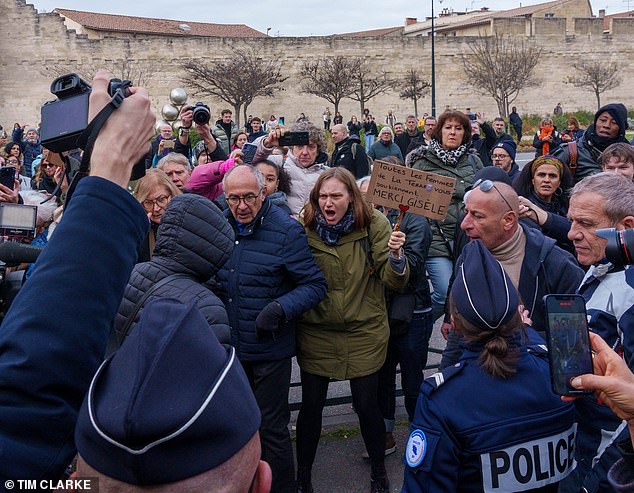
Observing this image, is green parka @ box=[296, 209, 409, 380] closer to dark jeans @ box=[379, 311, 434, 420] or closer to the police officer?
dark jeans @ box=[379, 311, 434, 420]

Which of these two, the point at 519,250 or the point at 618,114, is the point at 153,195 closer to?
the point at 519,250

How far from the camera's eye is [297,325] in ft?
12.8

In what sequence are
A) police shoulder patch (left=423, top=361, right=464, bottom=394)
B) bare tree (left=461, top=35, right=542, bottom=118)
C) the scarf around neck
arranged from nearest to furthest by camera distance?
police shoulder patch (left=423, top=361, right=464, bottom=394), the scarf around neck, bare tree (left=461, top=35, right=542, bottom=118)

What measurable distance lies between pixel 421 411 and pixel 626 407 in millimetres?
657

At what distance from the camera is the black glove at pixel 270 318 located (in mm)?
3479

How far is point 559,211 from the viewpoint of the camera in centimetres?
507

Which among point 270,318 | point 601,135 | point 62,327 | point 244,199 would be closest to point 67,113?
point 62,327

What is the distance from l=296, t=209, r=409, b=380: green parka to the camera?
3.78 meters

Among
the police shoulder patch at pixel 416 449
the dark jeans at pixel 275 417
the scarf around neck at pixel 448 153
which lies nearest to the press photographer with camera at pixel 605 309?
the police shoulder patch at pixel 416 449

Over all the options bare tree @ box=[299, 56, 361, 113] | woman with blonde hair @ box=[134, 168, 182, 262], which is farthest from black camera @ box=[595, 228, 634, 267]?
bare tree @ box=[299, 56, 361, 113]

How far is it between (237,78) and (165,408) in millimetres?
35544

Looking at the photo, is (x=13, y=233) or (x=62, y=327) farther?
(x=13, y=233)

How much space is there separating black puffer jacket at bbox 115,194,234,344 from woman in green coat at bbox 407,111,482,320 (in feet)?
7.80

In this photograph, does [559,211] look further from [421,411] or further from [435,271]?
[421,411]
